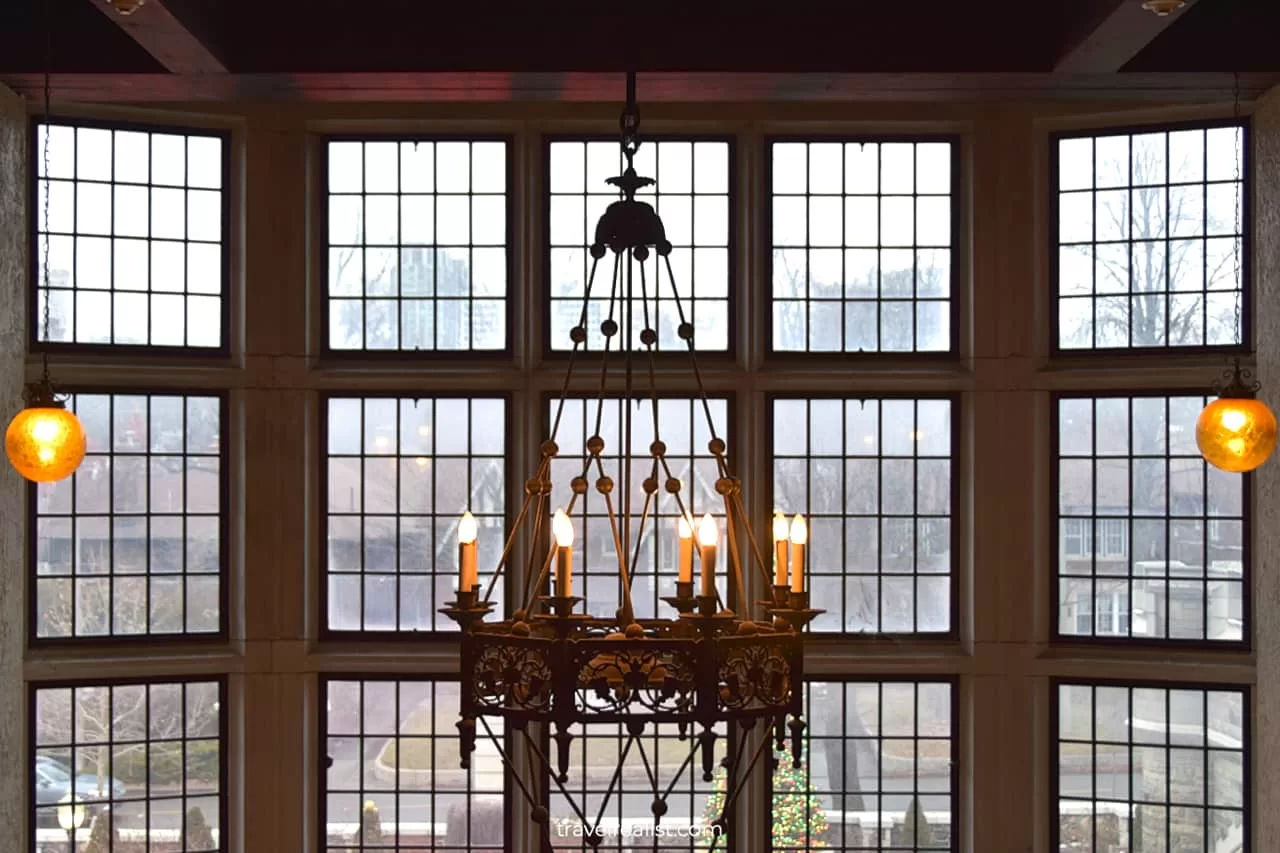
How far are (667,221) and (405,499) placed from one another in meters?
2.01

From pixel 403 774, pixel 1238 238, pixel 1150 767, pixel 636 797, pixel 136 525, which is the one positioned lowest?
pixel 636 797

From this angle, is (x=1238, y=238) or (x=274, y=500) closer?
(x=1238, y=238)

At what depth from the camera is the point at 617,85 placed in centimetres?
514

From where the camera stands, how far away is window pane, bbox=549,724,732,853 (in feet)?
23.3

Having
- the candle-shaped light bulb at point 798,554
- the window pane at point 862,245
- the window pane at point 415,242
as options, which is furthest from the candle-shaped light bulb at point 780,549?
the window pane at point 415,242

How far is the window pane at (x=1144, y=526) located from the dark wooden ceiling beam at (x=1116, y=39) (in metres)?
2.55

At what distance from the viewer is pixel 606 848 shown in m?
7.08

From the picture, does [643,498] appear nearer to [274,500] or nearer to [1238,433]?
[274,500]

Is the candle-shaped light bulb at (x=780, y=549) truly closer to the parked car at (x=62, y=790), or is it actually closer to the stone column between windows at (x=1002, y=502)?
the stone column between windows at (x=1002, y=502)

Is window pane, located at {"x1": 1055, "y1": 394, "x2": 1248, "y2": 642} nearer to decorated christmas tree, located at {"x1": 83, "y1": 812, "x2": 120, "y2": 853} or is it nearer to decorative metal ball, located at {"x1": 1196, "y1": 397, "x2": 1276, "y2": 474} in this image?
decorative metal ball, located at {"x1": 1196, "y1": 397, "x2": 1276, "y2": 474}

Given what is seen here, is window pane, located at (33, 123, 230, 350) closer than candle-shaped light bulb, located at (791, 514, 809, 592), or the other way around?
candle-shaped light bulb, located at (791, 514, 809, 592)

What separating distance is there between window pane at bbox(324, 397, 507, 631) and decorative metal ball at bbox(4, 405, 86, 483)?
268 centimetres

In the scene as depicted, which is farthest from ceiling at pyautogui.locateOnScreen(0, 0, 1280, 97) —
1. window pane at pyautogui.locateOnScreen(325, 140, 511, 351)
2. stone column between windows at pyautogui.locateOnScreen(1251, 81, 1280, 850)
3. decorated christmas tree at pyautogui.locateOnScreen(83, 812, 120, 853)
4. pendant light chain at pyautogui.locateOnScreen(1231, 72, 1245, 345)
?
decorated christmas tree at pyautogui.locateOnScreen(83, 812, 120, 853)

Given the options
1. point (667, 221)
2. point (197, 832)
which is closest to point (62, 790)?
point (197, 832)
